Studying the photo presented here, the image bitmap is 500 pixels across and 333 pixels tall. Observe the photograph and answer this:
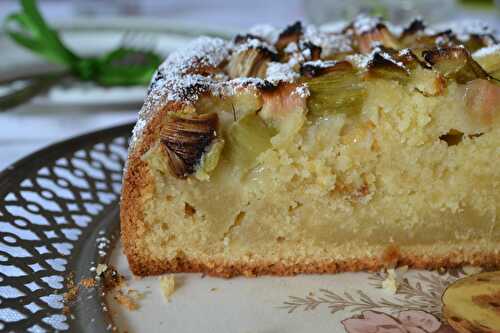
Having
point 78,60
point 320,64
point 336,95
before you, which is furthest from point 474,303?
point 78,60

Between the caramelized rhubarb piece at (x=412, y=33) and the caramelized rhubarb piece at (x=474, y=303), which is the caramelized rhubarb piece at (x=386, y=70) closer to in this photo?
the caramelized rhubarb piece at (x=412, y=33)

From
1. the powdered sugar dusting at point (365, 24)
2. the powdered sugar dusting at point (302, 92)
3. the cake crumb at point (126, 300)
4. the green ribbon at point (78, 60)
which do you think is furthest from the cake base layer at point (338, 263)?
the green ribbon at point (78, 60)

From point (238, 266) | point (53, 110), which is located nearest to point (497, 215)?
point (238, 266)

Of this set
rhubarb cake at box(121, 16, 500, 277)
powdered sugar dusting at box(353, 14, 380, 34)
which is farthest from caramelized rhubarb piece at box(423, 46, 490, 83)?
powdered sugar dusting at box(353, 14, 380, 34)

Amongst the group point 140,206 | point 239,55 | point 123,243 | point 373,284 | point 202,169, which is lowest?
point 373,284

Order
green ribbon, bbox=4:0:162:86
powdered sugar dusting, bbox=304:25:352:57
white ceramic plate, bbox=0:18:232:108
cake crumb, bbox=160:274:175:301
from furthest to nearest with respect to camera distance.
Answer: green ribbon, bbox=4:0:162:86 < white ceramic plate, bbox=0:18:232:108 < powdered sugar dusting, bbox=304:25:352:57 < cake crumb, bbox=160:274:175:301

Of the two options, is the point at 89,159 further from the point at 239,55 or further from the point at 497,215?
the point at 497,215

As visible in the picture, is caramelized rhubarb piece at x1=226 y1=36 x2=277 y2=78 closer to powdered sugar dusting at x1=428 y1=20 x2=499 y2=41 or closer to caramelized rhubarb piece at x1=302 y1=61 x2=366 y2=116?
caramelized rhubarb piece at x1=302 y1=61 x2=366 y2=116
